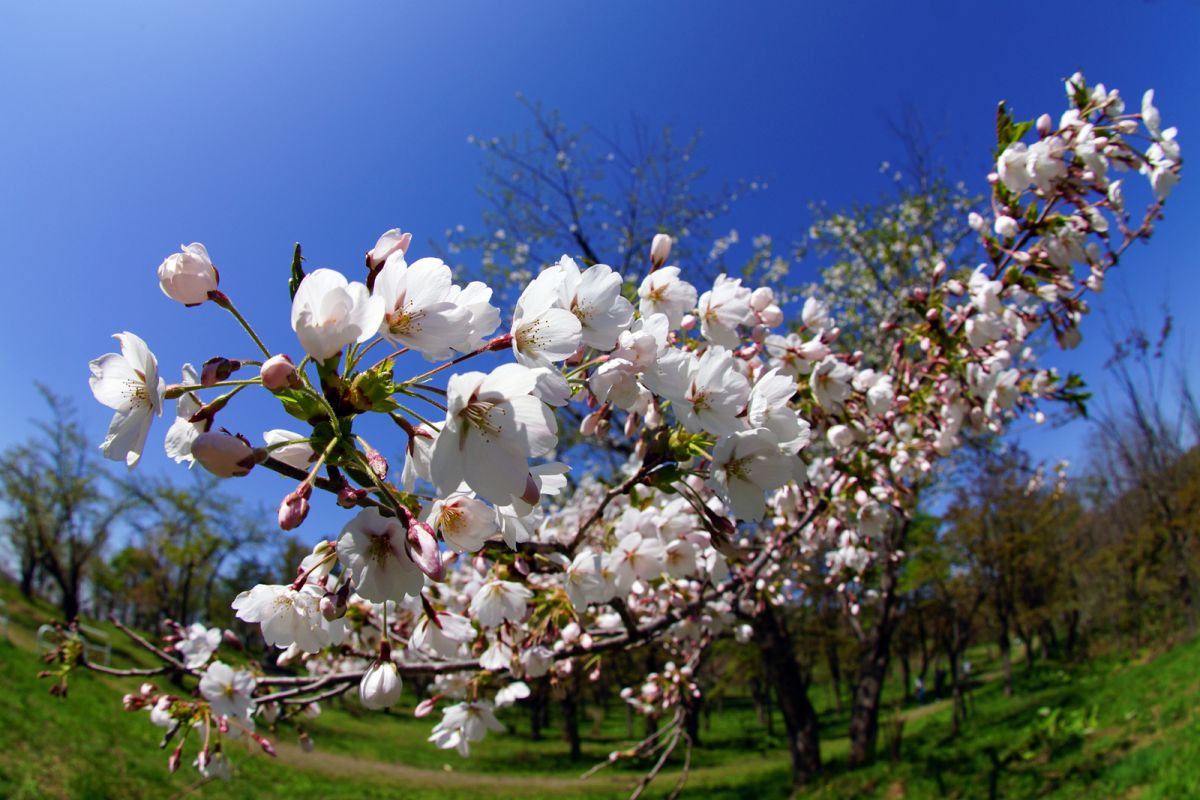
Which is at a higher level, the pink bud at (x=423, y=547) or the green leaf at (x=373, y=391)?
the green leaf at (x=373, y=391)

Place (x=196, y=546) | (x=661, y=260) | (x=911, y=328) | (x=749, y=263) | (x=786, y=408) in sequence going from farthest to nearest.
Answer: (x=196, y=546)
(x=749, y=263)
(x=911, y=328)
(x=661, y=260)
(x=786, y=408)

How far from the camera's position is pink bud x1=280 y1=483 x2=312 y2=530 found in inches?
33.2

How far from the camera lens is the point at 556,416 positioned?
992 mm

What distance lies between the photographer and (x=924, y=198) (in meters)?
11.6

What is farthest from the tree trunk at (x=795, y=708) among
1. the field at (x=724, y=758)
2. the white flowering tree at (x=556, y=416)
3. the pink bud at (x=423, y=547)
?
the pink bud at (x=423, y=547)

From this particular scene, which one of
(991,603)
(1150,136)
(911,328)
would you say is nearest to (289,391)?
(911,328)

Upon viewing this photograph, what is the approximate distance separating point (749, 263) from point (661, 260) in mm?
9711

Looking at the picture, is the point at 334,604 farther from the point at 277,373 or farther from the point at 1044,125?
the point at 1044,125

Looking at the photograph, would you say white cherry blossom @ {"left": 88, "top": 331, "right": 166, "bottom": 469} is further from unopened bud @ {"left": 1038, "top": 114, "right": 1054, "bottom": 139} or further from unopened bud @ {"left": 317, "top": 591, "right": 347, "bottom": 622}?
unopened bud @ {"left": 1038, "top": 114, "right": 1054, "bottom": 139}

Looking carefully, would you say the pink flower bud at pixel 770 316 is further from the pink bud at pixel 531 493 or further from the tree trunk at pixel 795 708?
the tree trunk at pixel 795 708

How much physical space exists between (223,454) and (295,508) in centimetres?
12

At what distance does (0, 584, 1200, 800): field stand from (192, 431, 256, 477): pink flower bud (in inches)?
74.9

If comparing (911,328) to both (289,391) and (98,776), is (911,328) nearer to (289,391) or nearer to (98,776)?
(289,391)

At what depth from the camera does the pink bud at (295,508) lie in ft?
2.77
